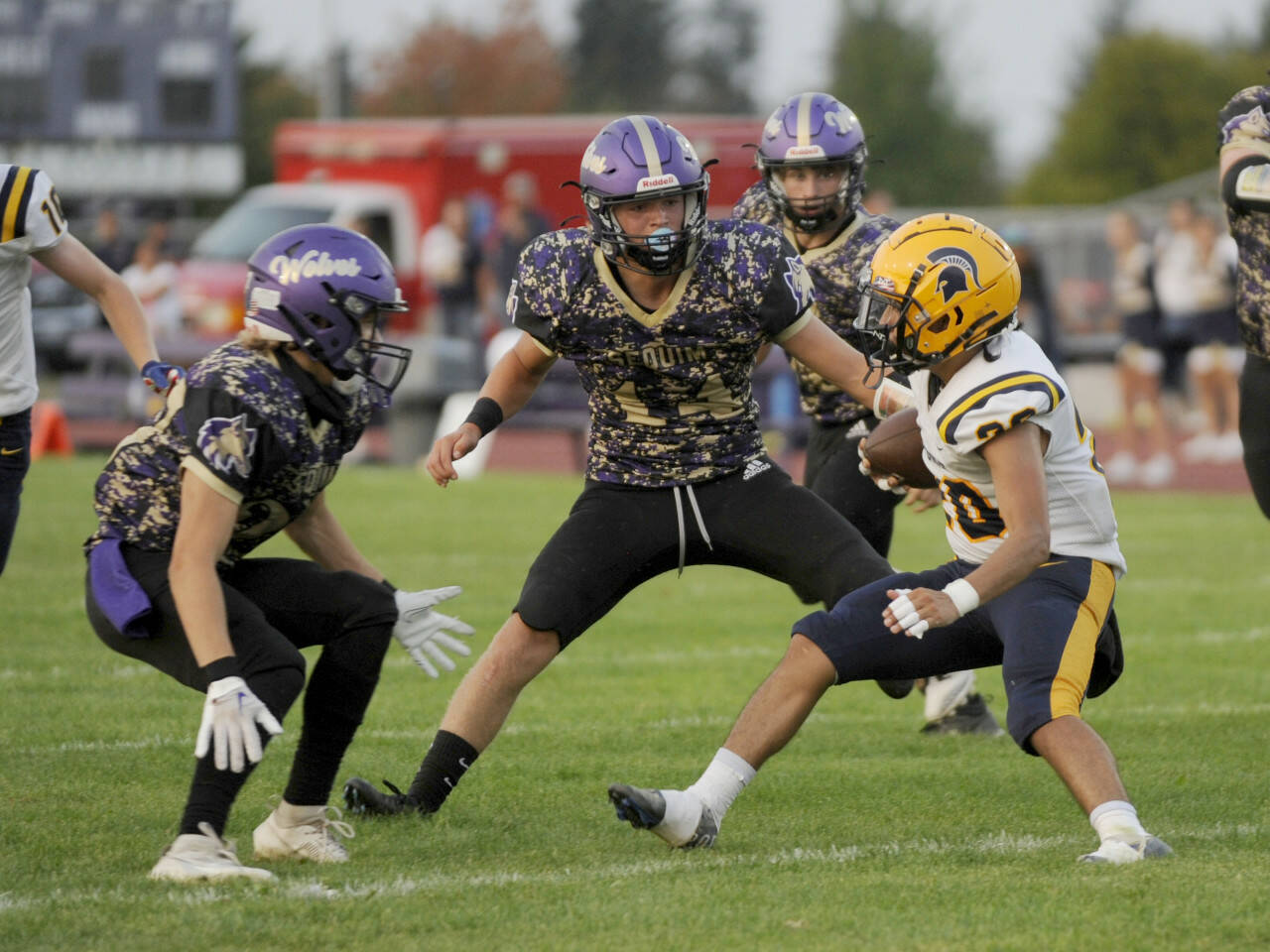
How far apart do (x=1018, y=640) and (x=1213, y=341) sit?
12.6 metres

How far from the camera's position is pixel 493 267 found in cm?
1812

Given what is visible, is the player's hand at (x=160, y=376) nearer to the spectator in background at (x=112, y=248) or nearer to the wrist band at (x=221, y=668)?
the wrist band at (x=221, y=668)

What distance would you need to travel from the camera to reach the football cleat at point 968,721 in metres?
6.28

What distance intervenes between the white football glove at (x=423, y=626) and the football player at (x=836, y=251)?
187 centimetres

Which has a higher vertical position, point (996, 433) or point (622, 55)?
point (622, 55)

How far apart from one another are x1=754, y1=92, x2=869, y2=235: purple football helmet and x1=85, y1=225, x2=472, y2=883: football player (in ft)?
6.30

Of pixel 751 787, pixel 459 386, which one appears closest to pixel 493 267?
pixel 459 386

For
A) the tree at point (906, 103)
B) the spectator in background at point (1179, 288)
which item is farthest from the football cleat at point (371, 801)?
the tree at point (906, 103)

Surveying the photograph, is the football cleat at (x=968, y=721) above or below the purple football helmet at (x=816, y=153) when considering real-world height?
below

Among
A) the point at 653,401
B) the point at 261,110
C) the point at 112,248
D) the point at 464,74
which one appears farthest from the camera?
the point at 464,74

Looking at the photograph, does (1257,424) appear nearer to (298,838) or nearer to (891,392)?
(891,392)

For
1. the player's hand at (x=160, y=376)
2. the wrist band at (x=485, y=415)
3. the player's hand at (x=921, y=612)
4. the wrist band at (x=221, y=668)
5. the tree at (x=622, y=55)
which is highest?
the tree at (x=622, y=55)

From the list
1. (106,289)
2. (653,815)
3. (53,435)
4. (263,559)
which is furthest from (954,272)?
(53,435)

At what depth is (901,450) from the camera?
4.87 meters
